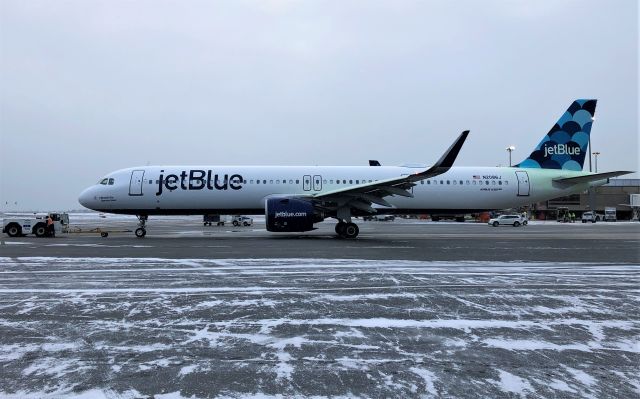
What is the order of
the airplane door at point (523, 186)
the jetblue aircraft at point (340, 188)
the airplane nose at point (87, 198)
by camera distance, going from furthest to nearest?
the airplane door at point (523, 186) < the airplane nose at point (87, 198) < the jetblue aircraft at point (340, 188)

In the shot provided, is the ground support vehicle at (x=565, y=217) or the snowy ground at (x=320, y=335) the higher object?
the ground support vehicle at (x=565, y=217)

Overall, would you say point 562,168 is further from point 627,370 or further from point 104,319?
point 104,319

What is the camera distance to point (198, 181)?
63.6 ft

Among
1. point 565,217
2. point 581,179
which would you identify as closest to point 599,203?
point 565,217

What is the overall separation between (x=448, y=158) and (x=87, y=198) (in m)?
15.5

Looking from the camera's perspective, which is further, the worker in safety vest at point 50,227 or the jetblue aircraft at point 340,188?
the worker in safety vest at point 50,227

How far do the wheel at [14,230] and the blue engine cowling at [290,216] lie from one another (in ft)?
43.9

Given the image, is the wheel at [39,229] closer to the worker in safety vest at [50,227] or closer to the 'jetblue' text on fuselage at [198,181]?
the worker in safety vest at [50,227]

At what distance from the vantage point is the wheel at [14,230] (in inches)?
851

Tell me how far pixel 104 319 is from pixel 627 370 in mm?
5088

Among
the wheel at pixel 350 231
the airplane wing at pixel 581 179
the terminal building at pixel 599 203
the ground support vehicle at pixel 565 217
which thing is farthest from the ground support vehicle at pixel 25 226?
the terminal building at pixel 599 203

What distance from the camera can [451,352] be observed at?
12.8 ft

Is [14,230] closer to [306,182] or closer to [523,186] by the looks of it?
[306,182]

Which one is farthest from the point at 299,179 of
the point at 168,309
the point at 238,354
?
the point at 238,354
